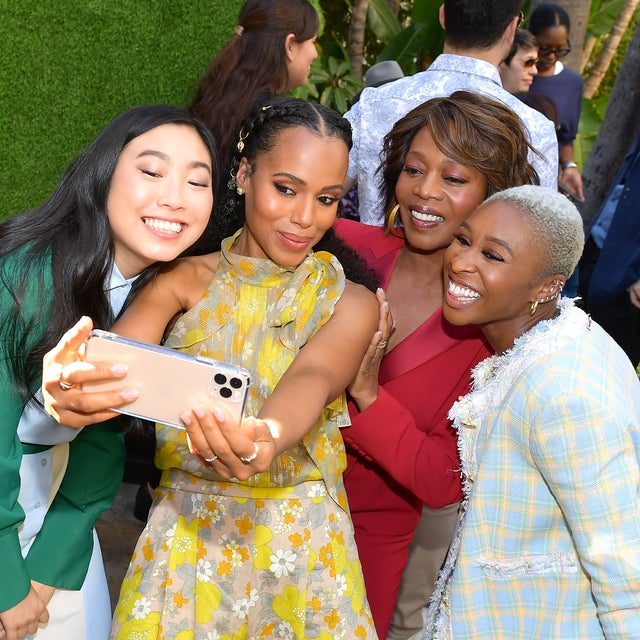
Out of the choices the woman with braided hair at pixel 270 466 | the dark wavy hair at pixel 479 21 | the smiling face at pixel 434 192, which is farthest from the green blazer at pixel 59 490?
the dark wavy hair at pixel 479 21

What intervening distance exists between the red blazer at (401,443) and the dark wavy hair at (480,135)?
15.1 inches

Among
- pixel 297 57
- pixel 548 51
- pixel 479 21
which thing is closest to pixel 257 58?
pixel 297 57

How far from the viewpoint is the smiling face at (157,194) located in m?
1.85

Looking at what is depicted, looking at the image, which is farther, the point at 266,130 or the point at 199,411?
the point at 266,130

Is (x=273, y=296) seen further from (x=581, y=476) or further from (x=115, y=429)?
(x=581, y=476)

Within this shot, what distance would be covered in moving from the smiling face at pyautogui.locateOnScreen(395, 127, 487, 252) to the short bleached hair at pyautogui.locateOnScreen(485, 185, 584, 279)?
41 centimetres

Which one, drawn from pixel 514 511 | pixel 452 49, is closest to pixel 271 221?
pixel 514 511

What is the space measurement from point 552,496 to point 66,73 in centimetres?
338

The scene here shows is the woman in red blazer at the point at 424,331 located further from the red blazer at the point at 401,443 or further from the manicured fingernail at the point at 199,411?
the manicured fingernail at the point at 199,411

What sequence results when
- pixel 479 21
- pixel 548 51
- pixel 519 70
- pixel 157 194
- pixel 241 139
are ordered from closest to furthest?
pixel 157 194 → pixel 241 139 → pixel 479 21 → pixel 519 70 → pixel 548 51

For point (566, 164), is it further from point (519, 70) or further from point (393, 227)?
point (393, 227)

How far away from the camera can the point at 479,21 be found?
3736mm

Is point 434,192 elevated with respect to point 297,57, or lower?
elevated

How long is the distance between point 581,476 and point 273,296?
792 mm
